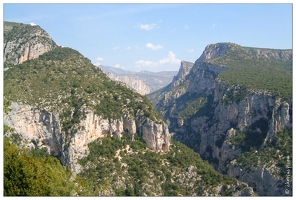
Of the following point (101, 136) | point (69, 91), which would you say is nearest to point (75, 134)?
point (101, 136)

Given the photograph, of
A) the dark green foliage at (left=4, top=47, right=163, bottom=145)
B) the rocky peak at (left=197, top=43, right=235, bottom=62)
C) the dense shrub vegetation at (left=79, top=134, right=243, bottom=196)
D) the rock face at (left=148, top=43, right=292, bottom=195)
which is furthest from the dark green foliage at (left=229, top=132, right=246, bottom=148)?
the rocky peak at (left=197, top=43, right=235, bottom=62)

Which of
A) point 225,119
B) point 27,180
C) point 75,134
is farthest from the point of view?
point 225,119

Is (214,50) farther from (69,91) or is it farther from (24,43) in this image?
(69,91)

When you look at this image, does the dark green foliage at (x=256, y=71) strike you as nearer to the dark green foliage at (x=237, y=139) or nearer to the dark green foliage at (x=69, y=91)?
the dark green foliage at (x=237, y=139)

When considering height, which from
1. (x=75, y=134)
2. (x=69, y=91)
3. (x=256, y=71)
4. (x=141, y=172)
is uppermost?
(x=256, y=71)

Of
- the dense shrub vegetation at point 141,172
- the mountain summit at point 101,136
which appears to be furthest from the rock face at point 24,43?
the dense shrub vegetation at point 141,172

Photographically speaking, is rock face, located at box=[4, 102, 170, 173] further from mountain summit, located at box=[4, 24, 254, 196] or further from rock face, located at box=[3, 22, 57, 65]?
rock face, located at box=[3, 22, 57, 65]
